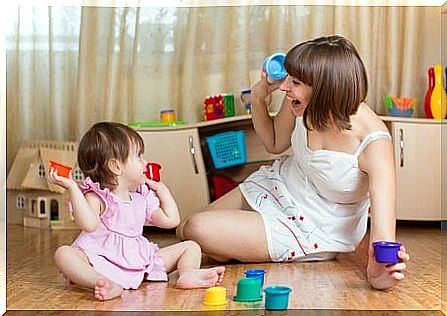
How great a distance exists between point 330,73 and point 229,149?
34.2 inches

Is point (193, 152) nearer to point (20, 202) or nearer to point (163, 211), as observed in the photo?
point (20, 202)

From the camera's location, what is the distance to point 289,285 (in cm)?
135

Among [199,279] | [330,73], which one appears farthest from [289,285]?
[330,73]

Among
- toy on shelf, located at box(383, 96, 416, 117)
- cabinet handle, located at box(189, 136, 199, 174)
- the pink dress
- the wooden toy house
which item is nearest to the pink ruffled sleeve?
the pink dress

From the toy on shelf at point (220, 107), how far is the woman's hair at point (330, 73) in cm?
92

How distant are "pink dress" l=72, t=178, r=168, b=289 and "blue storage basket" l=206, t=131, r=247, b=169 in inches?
35.0

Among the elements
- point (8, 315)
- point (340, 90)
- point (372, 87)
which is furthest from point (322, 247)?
point (372, 87)

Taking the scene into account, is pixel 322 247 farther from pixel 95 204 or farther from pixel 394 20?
pixel 394 20

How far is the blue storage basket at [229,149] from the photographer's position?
228cm

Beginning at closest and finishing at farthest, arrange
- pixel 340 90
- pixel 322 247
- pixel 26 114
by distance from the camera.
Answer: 1. pixel 340 90
2. pixel 322 247
3. pixel 26 114

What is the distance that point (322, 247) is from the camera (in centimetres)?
158

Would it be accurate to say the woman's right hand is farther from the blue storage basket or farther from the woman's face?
A: the blue storage basket

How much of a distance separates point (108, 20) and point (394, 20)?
2.74ft

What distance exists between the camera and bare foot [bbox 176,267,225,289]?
1301 mm
